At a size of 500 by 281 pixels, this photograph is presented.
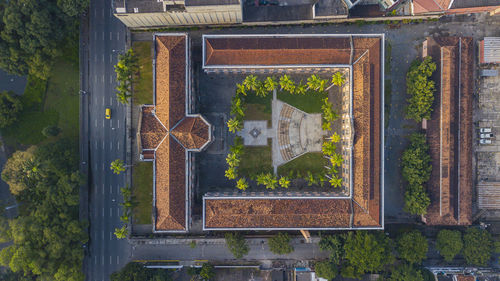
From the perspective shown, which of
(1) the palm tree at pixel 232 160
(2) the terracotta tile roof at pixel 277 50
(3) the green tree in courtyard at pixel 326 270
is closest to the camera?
(2) the terracotta tile roof at pixel 277 50

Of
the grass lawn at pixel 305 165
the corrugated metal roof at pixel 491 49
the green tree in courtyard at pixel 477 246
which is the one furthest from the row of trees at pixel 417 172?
the corrugated metal roof at pixel 491 49

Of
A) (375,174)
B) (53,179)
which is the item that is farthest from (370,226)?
(53,179)

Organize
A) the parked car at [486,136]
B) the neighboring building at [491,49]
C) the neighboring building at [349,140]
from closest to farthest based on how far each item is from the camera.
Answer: the neighboring building at [349,140], the neighboring building at [491,49], the parked car at [486,136]

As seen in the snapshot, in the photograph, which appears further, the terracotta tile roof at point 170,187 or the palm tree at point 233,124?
the palm tree at point 233,124

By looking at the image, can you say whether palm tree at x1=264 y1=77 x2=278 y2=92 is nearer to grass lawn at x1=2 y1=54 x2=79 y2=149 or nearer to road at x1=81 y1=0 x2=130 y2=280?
road at x1=81 y1=0 x2=130 y2=280

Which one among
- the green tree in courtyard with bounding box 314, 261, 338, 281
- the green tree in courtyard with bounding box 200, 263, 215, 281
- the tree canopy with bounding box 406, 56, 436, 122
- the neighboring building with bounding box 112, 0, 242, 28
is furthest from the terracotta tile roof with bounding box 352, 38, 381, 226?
the green tree in courtyard with bounding box 200, 263, 215, 281

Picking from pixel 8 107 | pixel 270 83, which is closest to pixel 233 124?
pixel 270 83

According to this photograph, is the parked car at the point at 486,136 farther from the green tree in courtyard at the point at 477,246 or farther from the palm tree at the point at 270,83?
the palm tree at the point at 270,83
